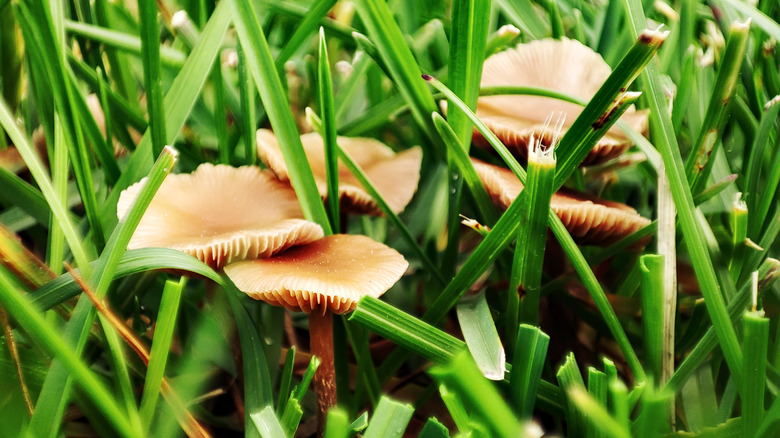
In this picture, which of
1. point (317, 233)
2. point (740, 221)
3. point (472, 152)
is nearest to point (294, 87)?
point (472, 152)

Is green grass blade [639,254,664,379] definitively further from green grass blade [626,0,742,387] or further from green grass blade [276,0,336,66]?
green grass blade [276,0,336,66]

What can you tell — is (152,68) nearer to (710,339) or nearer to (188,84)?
(188,84)

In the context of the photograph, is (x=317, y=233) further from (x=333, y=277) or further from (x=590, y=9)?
(x=590, y=9)

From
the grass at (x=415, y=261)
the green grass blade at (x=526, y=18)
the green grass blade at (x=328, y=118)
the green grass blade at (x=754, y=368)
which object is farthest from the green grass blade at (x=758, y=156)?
the green grass blade at (x=328, y=118)

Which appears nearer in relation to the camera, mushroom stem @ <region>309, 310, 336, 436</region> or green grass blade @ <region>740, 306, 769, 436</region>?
green grass blade @ <region>740, 306, 769, 436</region>

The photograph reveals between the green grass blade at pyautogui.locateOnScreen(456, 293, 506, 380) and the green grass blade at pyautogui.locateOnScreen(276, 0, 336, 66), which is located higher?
the green grass blade at pyautogui.locateOnScreen(276, 0, 336, 66)

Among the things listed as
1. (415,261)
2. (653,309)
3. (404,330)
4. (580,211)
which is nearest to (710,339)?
(653,309)

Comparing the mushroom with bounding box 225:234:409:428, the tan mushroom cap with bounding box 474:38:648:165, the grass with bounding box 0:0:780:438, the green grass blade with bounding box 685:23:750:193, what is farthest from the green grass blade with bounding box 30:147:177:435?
the green grass blade with bounding box 685:23:750:193
